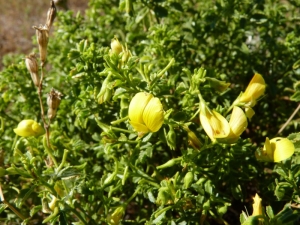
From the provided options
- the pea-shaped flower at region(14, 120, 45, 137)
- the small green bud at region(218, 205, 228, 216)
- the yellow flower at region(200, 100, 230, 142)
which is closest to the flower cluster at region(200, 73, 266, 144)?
the yellow flower at region(200, 100, 230, 142)

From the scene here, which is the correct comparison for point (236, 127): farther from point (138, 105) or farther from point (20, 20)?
point (20, 20)

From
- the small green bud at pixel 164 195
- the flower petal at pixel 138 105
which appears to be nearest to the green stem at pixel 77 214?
the small green bud at pixel 164 195

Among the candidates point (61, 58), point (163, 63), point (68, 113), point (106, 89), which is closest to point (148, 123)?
point (106, 89)

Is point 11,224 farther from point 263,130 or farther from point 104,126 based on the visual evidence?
point 263,130

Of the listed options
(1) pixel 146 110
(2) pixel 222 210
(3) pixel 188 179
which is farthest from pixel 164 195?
(1) pixel 146 110

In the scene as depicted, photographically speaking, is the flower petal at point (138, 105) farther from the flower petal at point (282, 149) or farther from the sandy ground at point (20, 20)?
the sandy ground at point (20, 20)

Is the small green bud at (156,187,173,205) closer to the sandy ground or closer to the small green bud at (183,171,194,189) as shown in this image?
the small green bud at (183,171,194,189)
